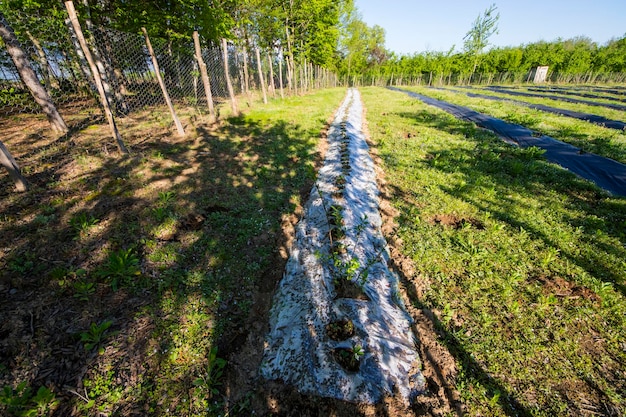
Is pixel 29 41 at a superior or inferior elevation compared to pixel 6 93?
superior

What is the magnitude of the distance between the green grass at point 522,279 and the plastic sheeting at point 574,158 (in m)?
0.58

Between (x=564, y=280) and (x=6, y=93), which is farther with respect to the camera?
(x=6, y=93)

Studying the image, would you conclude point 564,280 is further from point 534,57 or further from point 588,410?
point 534,57

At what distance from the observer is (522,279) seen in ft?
11.7

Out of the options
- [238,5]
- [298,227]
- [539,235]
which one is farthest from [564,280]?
[238,5]

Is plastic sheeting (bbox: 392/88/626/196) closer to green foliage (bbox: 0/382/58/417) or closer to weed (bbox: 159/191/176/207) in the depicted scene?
weed (bbox: 159/191/176/207)

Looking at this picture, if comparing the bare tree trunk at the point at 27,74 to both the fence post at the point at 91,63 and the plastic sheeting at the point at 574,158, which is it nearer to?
the fence post at the point at 91,63

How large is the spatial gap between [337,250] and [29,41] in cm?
1134

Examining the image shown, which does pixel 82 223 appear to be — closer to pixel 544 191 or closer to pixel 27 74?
pixel 27 74

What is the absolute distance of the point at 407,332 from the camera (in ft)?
9.43

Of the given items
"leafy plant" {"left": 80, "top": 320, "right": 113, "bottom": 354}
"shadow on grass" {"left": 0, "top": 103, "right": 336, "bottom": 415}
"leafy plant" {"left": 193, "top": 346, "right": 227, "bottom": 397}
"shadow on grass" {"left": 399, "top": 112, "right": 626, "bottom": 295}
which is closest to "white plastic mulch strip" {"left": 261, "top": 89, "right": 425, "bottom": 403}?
"shadow on grass" {"left": 0, "top": 103, "right": 336, "bottom": 415}

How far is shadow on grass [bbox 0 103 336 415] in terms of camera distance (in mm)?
2283

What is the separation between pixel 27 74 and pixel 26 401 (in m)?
8.20

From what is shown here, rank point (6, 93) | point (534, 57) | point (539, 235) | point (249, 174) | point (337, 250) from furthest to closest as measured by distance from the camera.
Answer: point (534, 57) → point (249, 174) → point (6, 93) → point (539, 235) → point (337, 250)
